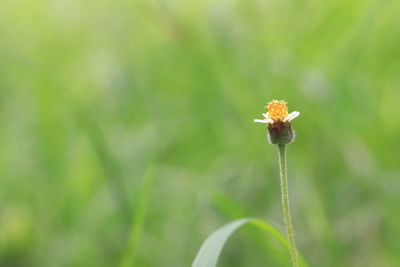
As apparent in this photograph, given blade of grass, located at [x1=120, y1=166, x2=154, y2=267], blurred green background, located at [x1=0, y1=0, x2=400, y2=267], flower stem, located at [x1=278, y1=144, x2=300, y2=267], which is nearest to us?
flower stem, located at [x1=278, y1=144, x2=300, y2=267]

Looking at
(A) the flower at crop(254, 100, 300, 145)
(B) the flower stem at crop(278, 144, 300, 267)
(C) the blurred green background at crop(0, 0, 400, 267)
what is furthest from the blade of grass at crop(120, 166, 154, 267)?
(B) the flower stem at crop(278, 144, 300, 267)

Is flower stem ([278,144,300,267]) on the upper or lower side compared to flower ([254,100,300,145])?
lower

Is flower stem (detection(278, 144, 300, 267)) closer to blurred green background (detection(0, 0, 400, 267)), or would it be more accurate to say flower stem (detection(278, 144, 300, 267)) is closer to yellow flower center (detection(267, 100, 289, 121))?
yellow flower center (detection(267, 100, 289, 121))

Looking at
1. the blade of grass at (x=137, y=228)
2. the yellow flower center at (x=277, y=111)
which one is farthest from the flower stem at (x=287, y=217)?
the blade of grass at (x=137, y=228)

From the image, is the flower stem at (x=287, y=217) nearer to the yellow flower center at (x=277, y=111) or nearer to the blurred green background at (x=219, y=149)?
the yellow flower center at (x=277, y=111)

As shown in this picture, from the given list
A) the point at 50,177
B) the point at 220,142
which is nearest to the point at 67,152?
the point at 50,177

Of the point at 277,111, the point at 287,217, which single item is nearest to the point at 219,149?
the point at 277,111
